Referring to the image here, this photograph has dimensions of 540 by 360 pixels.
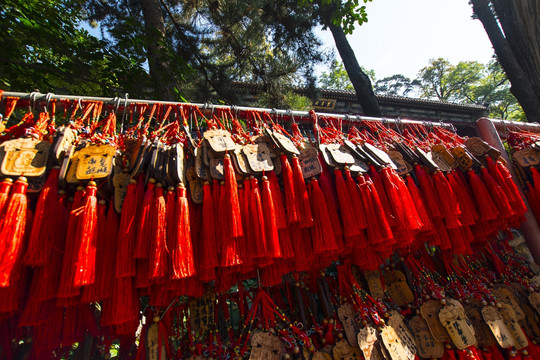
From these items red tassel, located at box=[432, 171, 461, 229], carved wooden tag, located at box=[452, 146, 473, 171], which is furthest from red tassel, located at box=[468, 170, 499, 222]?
red tassel, located at box=[432, 171, 461, 229]

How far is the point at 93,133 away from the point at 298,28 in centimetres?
360

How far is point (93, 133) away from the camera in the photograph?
2.94 feet

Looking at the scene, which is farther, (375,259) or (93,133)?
(375,259)

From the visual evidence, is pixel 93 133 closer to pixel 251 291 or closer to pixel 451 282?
pixel 251 291

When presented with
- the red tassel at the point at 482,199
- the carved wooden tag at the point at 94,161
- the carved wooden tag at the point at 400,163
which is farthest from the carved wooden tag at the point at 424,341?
the carved wooden tag at the point at 94,161

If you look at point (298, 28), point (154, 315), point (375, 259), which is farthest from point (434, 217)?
point (298, 28)

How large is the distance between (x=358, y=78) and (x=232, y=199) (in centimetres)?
308

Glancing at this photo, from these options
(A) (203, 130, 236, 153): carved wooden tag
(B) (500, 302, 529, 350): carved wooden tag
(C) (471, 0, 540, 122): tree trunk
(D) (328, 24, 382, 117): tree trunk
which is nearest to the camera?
(A) (203, 130, 236, 153): carved wooden tag

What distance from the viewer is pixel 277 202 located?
0.92m

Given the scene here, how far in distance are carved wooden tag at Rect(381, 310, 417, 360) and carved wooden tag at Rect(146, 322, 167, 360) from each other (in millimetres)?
810

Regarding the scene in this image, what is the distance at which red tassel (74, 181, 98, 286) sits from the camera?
25.0 inches

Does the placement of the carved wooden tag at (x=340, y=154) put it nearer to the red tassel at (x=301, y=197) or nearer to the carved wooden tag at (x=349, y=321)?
the red tassel at (x=301, y=197)

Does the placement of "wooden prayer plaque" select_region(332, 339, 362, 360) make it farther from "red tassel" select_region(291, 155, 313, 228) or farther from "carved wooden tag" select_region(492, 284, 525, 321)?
"carved wooden tag" select_region(492, 284, 525, 321)

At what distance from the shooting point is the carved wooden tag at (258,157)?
3.11 ft
